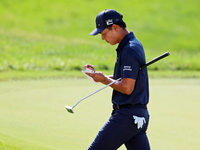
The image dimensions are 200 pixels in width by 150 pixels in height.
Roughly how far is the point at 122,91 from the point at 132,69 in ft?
0.71

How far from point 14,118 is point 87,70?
327cm

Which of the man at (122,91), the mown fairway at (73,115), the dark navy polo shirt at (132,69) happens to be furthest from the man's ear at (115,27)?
the mown fairway at (73,115)

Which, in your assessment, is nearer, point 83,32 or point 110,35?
point 110,35

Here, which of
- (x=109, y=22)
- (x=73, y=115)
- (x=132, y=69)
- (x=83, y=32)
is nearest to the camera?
(x=132, y=69)

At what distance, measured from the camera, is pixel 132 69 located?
3.13m

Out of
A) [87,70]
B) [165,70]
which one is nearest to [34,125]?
[87,70]

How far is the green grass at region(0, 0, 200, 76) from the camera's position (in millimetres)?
15336

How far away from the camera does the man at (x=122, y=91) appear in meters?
3.18

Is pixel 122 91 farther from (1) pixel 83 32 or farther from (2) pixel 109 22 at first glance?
(1) pixel 83 32

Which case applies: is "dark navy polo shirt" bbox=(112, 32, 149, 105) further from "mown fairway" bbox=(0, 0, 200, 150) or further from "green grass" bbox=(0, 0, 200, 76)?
"green grass" bbox=(0, 0, 200, 76)

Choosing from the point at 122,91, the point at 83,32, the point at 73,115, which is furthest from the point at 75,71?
the point at 83,32

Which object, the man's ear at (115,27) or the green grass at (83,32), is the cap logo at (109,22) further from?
the green grass at (83,32)

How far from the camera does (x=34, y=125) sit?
5770mm

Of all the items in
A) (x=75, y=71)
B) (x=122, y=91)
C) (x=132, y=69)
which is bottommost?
(x=75, y=71)
